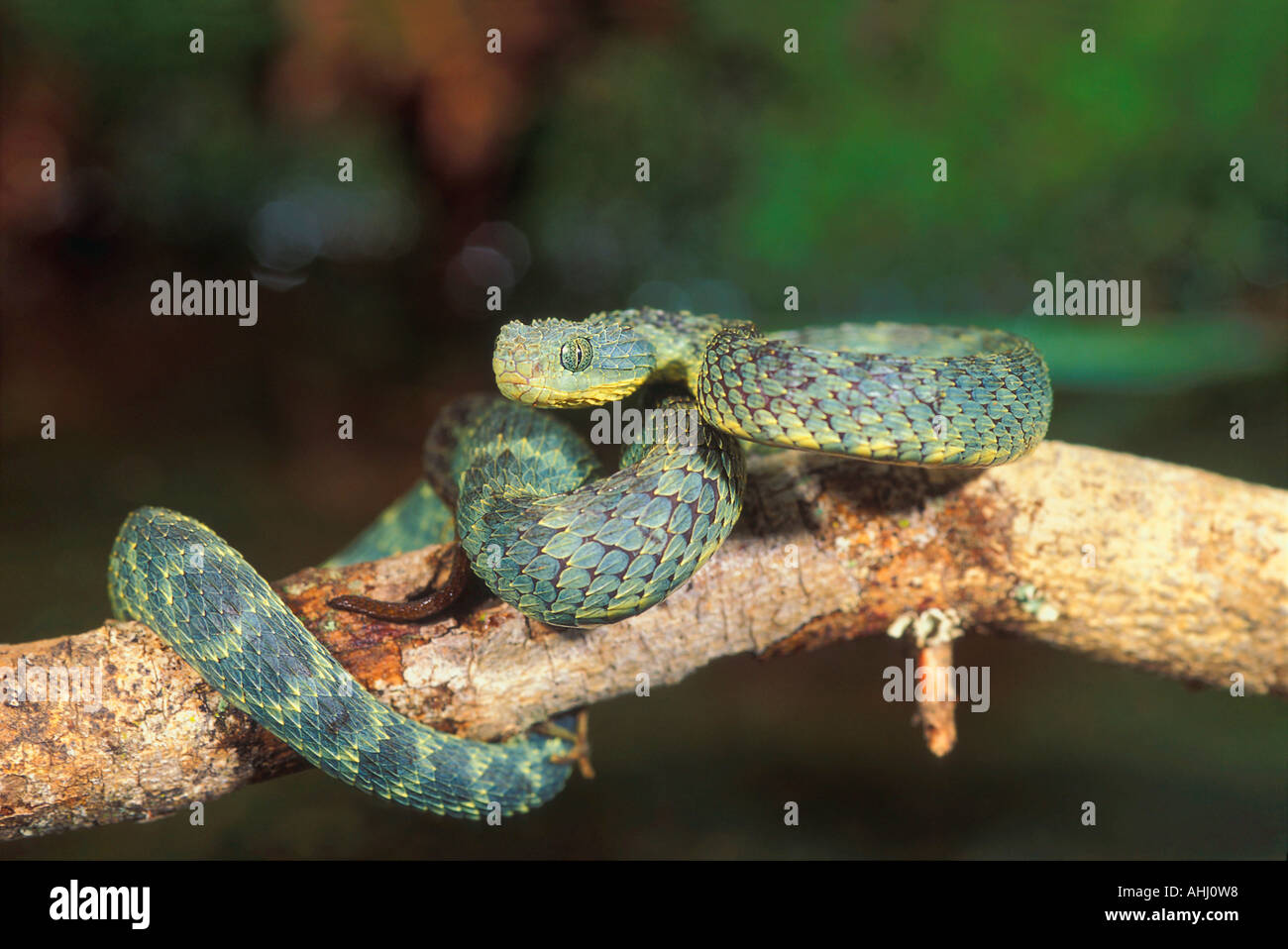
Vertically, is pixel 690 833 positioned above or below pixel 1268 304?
below

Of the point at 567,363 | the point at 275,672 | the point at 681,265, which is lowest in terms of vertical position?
the point at 275,672

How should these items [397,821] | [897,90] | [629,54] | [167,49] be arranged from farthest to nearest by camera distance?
[167,49], [629,54], [897,90], [397,821]

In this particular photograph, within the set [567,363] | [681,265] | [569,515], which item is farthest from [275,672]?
[681,265]

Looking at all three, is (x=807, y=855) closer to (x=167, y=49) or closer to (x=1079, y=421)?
(x=1079, y=421)

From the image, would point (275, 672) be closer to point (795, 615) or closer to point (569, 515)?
point (569, 515)

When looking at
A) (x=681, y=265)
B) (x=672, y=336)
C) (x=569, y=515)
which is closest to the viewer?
(x=569, y=515)

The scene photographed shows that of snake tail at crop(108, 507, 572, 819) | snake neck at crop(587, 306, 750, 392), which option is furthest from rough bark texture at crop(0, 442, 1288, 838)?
snake neck at crop(587, 306, 750, 392)

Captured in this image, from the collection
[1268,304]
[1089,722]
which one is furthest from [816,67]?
[1089,722]
